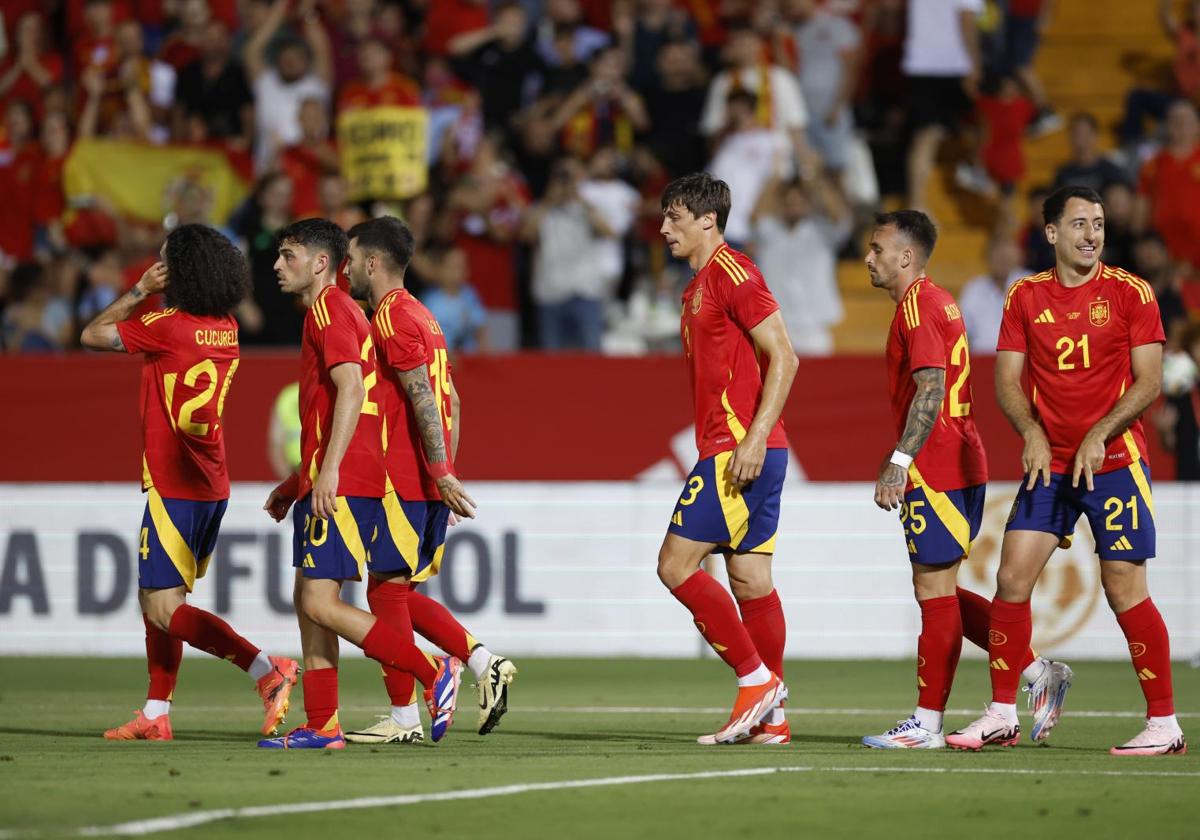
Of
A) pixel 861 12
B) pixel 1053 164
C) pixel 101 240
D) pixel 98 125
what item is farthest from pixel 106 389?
pixel 1053 164

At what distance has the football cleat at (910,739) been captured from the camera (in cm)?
823

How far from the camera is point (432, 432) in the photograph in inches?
329

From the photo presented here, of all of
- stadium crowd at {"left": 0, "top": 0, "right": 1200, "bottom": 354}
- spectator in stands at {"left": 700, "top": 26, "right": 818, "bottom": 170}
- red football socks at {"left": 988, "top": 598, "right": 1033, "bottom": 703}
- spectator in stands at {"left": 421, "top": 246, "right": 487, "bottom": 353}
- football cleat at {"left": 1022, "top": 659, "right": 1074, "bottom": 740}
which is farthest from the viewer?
spectator in stands at {"left": 700, "top": 26, "right": 818, "bottom": 170}

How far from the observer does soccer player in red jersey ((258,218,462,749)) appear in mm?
8023

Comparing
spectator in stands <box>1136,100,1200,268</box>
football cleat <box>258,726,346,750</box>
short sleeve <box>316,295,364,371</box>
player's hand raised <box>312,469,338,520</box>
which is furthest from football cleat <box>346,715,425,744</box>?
spectator in stands <box>1136,100,1200,268</box>

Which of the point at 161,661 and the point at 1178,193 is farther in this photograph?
the point at 1178,193

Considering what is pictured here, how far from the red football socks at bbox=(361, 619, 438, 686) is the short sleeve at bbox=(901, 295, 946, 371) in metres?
2.46

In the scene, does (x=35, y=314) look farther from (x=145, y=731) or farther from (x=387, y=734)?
(x=387, y=734)

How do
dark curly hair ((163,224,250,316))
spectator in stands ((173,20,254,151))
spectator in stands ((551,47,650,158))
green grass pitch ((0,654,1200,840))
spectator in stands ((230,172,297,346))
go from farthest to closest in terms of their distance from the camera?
spectator in stands ((173,20,254,151))
spectator in stands ((551,47,650,158))
spectator in stands ((230,172,297,346))
dark curly hair ((163,224,250,316))
green grass pitch ((0,654,1200,840))

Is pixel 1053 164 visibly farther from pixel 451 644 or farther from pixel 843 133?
pixel 451 644

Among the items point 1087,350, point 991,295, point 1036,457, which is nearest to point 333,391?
point 1036,457

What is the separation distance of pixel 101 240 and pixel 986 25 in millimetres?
9121

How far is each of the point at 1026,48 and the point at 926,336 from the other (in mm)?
12065

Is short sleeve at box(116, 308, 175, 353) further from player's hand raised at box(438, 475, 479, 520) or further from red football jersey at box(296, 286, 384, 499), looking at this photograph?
player's hand raised at box(438, 475, 479, 520)
